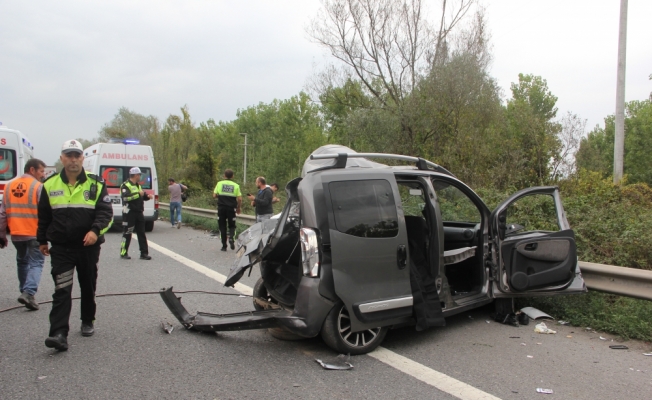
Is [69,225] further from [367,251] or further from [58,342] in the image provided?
[367,251]

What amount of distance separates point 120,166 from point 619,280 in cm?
1376

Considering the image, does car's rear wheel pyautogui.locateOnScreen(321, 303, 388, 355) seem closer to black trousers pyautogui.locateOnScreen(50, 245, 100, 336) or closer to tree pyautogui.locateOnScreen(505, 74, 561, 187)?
black trousers pyautogui.locateOnScreen(50, 245, 100, 336)

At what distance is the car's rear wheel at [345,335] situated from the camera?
13.7 feet

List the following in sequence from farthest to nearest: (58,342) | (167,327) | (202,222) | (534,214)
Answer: (202,222)
(534,214)
(167,327)
(58,342)

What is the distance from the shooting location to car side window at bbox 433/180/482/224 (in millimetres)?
5504

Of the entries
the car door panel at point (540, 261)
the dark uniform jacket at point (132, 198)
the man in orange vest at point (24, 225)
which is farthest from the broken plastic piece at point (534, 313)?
the dark uniform jacket at point (132, 198)

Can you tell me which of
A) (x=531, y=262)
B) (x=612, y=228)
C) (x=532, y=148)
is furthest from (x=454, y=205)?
(x=532, y=148)

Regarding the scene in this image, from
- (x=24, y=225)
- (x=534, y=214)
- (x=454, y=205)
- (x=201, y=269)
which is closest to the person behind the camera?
(x=24, y=225)

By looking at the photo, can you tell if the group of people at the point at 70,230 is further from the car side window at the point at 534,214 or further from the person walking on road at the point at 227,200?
the car side window at the point at 534,214

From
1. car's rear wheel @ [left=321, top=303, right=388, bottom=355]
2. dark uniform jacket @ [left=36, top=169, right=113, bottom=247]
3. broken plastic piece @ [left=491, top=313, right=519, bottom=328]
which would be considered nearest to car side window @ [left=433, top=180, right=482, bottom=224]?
broken plastic piece @ [left=491, top=313, right=519, bottom=328]

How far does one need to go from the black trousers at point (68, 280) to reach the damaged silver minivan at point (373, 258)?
72 centimetres

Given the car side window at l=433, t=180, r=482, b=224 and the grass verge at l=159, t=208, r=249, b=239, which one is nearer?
the car side window at l=433, t=180, r=482, b=224

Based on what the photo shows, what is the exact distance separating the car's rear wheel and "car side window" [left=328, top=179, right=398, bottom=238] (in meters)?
0.67

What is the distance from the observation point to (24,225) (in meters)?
5.87
